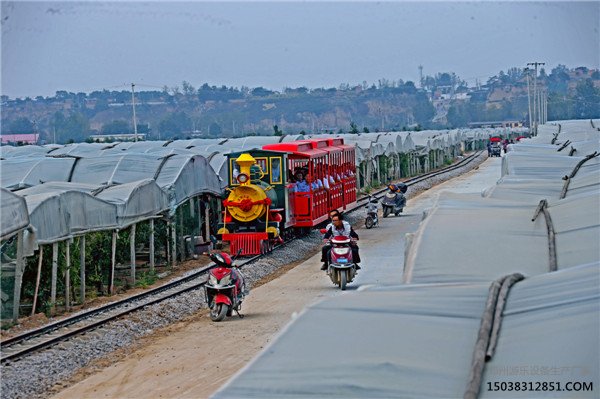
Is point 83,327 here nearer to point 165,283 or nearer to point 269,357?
point 165,283

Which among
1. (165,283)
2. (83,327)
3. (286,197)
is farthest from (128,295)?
(286,197)

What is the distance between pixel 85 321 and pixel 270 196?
10.1 m

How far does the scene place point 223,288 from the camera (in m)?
16.8

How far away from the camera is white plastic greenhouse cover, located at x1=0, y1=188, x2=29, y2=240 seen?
16353mm

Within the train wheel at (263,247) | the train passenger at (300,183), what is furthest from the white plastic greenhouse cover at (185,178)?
the train passenger at (300,183)

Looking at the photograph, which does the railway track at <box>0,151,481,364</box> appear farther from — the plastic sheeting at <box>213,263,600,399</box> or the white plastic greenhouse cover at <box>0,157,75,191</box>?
the white plastic greenhouse cover at <box>0,157,75,191</box>

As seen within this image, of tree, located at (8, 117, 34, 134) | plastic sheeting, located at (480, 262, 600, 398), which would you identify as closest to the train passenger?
plastic sheeting, located at (480, 262, 600, 398)

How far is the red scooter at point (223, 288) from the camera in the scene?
16625mm

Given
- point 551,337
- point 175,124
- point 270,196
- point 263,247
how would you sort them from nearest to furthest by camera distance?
point 551,337 → point 263,247 → point 270,196 → point 175,124

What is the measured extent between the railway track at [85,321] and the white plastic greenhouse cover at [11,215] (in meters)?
1.59

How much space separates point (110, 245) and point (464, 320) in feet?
54.4

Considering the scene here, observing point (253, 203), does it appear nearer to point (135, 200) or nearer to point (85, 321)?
point (135, 200)

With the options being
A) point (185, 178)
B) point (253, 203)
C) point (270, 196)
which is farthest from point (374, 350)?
point (185, 178)

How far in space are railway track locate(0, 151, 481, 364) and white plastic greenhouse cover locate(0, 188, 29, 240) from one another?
1.59 meters
